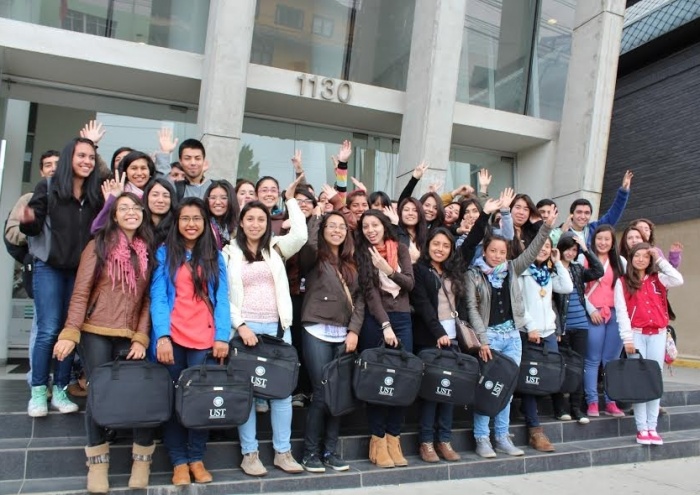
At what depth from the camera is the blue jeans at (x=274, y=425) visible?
4.35 meters

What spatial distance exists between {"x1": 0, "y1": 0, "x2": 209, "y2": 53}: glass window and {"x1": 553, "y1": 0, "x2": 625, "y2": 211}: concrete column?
6.70 meters

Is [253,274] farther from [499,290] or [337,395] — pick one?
[499,290]

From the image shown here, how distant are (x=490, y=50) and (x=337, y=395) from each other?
9.11m

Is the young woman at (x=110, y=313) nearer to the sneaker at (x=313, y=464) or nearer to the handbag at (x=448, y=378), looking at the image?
the sneaker at (x=313, y=464)

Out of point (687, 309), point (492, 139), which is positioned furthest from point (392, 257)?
point (687, 309)

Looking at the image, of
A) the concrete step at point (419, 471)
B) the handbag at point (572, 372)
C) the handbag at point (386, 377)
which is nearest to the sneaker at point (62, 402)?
the concrete step at point (419, 471)

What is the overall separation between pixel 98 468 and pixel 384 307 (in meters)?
2.45

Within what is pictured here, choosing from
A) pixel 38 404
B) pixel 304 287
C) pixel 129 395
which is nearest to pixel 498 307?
pixel 304 287

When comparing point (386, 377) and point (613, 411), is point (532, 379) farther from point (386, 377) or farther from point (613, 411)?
point (386, 377)

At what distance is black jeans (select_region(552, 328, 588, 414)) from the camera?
6.09 m

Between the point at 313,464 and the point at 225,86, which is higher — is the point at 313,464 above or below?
below

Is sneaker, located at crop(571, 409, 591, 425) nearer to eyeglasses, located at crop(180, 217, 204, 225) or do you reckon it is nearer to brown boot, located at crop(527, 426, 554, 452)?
brown boot, located at crop(527, 426, 554, 452)

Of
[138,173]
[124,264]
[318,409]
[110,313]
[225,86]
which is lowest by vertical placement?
[318,409]

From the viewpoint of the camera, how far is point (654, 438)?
5.80 m
